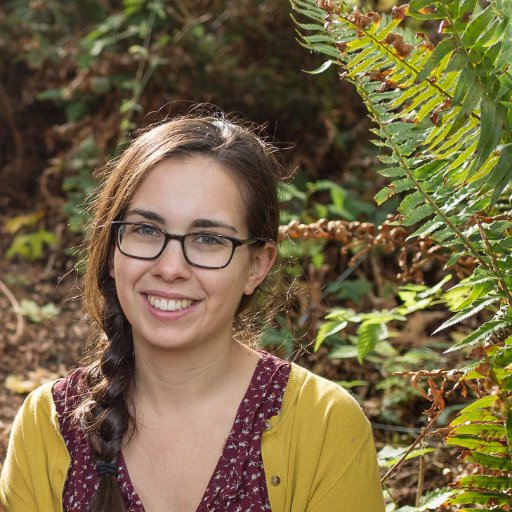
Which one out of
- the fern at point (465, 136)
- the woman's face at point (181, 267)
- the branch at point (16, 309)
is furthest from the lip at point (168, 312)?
the branch at point (16, 309)

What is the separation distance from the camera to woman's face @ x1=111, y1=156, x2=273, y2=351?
2.21 metres

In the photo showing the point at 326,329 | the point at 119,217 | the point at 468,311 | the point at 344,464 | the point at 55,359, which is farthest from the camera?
the point at 55,359

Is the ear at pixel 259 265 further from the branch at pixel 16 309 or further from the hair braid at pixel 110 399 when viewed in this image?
the branch at pixel 16 309

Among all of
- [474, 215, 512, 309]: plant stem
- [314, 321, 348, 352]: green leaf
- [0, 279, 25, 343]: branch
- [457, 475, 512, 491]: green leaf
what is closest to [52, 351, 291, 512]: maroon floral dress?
[314, 321, 348, 352]: green leaf

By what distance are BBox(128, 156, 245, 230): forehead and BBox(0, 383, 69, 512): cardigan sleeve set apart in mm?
613

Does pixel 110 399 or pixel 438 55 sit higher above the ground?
pixel 438 55

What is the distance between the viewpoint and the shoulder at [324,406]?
7.47ft

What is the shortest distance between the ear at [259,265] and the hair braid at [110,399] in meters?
0.36

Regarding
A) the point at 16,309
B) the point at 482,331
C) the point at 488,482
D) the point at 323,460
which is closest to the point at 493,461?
the point at 488,482

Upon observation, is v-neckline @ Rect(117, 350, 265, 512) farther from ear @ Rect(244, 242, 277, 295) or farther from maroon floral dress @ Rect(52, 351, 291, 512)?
ear @ Rect(244, 242, 277, 295)

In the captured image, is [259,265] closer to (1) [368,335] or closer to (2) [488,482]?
(1) [368,335]

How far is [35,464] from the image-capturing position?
2359 mm

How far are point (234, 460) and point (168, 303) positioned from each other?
1.41ft

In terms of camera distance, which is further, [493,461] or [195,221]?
[195,221]
